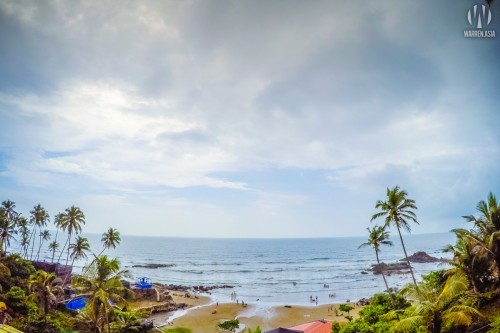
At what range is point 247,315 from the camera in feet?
161

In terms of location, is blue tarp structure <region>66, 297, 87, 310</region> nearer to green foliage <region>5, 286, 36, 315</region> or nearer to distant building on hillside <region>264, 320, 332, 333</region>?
green foliage <region>5, 286, 36, 315</region>

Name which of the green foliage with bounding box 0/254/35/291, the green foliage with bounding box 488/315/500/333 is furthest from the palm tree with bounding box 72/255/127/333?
the green foliage with bounding box 488/315/500/333

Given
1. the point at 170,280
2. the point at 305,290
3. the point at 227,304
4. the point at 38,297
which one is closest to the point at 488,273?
the point at 38,297

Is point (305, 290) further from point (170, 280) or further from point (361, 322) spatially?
point (361, 322)

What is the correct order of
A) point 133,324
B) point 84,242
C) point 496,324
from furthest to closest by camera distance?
point 84,242 < point 133,324 < point 496,324

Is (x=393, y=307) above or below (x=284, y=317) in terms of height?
above

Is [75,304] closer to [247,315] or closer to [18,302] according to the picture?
[18,302]

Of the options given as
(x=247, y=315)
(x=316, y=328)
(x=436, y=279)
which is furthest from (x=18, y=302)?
(x=436, y=279)

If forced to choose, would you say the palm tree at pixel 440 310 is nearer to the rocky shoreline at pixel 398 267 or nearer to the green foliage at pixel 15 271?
the green foliage at pixel 15 271

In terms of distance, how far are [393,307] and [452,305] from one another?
9.00 metres

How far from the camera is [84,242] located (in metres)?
52.4

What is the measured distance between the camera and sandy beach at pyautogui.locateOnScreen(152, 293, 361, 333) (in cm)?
4356

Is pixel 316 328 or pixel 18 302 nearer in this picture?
pixel 316 328

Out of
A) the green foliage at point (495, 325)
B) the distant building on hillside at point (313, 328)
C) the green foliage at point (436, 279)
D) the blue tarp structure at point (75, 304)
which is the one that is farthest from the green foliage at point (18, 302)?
the green foliage at point (495, 325)
